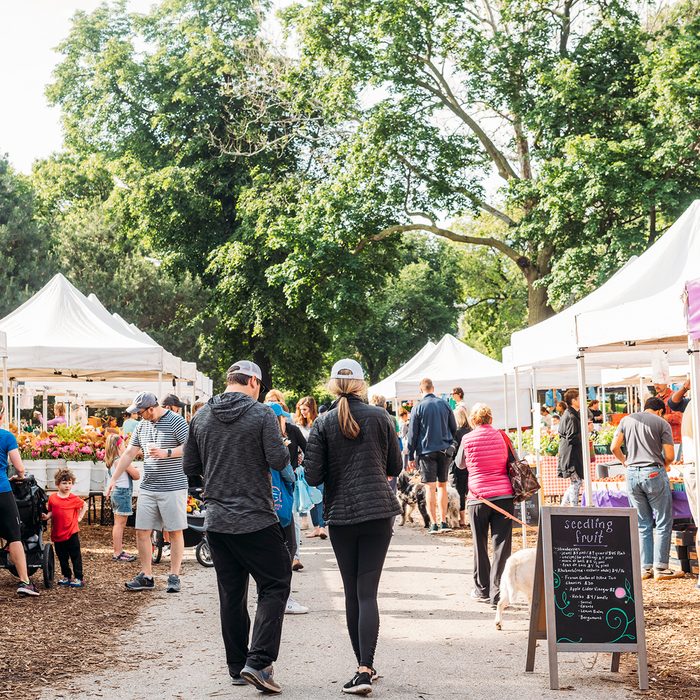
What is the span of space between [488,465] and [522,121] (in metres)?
17.1

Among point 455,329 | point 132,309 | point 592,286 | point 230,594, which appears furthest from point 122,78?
point 455,329

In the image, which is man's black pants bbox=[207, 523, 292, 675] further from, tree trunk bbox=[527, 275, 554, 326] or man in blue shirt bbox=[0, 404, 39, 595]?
tree trunk bbox=[527, 275, 554, 326]

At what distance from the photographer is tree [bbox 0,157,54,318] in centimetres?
3684

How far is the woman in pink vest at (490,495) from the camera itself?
8.96 metres

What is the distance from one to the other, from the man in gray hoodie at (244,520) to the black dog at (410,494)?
1009cm

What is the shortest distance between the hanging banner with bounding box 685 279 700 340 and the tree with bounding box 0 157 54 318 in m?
31.2

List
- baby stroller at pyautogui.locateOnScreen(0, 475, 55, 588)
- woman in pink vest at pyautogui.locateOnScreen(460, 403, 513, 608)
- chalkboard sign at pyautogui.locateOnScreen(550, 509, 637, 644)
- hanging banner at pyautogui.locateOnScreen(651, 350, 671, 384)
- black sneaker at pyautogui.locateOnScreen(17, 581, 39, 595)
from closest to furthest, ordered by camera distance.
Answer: chalkboard sign at pyautogui.locateOnScreen(550, 509, 637, 644)
woman in pink vest at pyautogui.locateOnScreen(460, 403, 513, 608)
black sneaker at pyautogui.locateOnScreen(17, 581, 39, 595)
baby stroller at pyautogui.locateOnScreen(0, 475, 55, 588)
hanging banner at pyautogui.locateOnScreen(651, 350, 671, 384)

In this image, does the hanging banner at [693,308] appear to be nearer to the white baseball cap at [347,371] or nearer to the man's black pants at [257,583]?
the white baseball cap at [347,371]

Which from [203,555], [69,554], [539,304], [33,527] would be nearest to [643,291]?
[203,555]

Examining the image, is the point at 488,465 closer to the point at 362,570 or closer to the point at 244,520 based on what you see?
the point at 362,570

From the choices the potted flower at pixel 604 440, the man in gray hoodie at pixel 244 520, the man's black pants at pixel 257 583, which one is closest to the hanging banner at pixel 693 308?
the man in gray hoodie at pixel 244 520

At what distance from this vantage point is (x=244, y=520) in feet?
19.8

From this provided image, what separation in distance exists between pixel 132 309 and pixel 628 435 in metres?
35.1

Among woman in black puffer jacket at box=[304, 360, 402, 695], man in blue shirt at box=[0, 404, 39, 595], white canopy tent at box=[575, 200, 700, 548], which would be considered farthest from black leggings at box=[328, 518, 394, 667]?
man in blue shirt at box=[0, 404, 39, 595]
